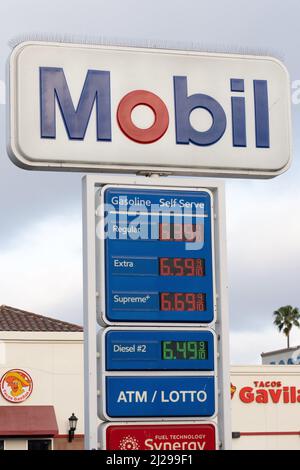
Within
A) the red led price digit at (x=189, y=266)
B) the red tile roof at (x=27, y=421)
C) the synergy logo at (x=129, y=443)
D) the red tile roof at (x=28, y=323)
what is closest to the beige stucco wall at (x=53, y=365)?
the red tile roof at (x=27, y=421)

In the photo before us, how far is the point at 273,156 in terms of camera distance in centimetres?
1733

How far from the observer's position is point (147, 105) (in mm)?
16812

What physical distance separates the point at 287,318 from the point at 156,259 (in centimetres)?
7162

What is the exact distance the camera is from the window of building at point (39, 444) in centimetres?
3484

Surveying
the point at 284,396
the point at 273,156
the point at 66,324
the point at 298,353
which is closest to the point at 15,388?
the point at 66,324

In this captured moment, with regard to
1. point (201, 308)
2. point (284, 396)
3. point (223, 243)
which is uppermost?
point (223, 243)

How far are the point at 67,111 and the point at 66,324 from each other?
22928 mm

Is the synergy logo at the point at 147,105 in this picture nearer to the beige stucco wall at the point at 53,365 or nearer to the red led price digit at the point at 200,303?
the red led price digit at the point at 200,303

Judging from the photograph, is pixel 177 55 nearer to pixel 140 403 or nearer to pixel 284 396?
pixel 140 403

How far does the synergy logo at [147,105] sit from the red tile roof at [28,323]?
69.6 ft

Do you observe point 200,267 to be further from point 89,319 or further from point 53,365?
point 53,365

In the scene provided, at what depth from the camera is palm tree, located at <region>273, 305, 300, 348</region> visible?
8588 centimetres

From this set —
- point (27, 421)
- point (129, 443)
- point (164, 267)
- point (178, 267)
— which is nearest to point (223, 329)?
point (178, 267)

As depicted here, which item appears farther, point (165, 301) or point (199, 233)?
point (199, 233)
